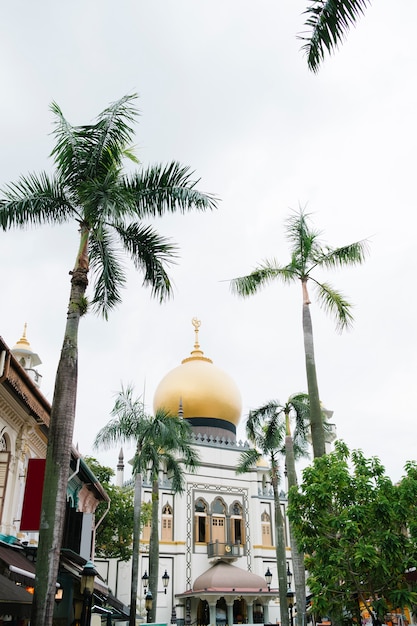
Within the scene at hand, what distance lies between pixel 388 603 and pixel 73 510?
366 inches

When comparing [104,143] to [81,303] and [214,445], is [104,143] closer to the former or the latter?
[81,303]

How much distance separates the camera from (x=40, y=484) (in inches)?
530

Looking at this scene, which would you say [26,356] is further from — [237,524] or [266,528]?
[266,528]

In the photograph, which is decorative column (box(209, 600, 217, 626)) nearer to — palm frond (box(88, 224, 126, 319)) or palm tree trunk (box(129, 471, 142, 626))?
palm tree trunk (box(129, 471, 142, 626))

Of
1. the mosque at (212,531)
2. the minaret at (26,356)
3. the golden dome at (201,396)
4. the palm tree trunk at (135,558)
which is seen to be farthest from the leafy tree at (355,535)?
the minaret at (26,356)

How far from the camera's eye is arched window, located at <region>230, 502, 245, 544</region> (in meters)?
40.5

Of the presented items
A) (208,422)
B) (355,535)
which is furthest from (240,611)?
(355,535)

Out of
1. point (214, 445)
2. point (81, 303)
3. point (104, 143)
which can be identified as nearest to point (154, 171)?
point (104, 143)

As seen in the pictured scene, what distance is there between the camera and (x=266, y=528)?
4200 centimetres

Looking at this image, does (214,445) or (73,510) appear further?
(214,445)

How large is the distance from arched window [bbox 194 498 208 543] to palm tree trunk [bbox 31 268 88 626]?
31645 mm

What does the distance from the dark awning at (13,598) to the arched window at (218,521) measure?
2919 cm

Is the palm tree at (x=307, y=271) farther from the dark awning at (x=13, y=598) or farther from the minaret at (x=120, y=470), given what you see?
the minaret at (x=120, y=470)

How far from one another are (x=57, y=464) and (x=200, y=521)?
32735 millimetres
